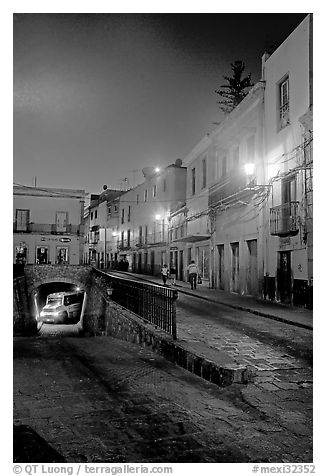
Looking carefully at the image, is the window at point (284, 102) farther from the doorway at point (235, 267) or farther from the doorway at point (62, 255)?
the doorway at point (62, 255)

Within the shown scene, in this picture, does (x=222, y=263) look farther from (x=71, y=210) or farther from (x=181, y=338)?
(x=71, y=210)

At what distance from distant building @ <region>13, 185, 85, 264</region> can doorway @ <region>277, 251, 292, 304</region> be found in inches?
605

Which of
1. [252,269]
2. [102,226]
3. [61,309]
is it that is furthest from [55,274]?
[102,226]

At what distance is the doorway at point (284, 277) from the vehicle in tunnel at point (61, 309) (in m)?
13.9

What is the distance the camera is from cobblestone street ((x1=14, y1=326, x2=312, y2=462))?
2.96 m

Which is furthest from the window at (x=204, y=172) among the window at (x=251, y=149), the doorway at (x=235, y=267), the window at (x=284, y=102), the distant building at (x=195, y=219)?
the window at (x=284, y=102)

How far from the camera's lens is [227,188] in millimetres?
15656

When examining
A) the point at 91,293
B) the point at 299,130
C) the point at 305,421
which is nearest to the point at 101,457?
the point at 305,421

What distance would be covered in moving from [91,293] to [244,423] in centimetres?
1828

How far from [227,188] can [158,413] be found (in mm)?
12635

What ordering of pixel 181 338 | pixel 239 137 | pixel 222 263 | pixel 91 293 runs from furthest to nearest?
1. pixel 91 293
2. pixel 222 263
3. pixel 239 137
4. pixel 181 338

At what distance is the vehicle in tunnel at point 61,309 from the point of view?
74.7 feet

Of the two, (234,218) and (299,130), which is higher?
(299,130)
